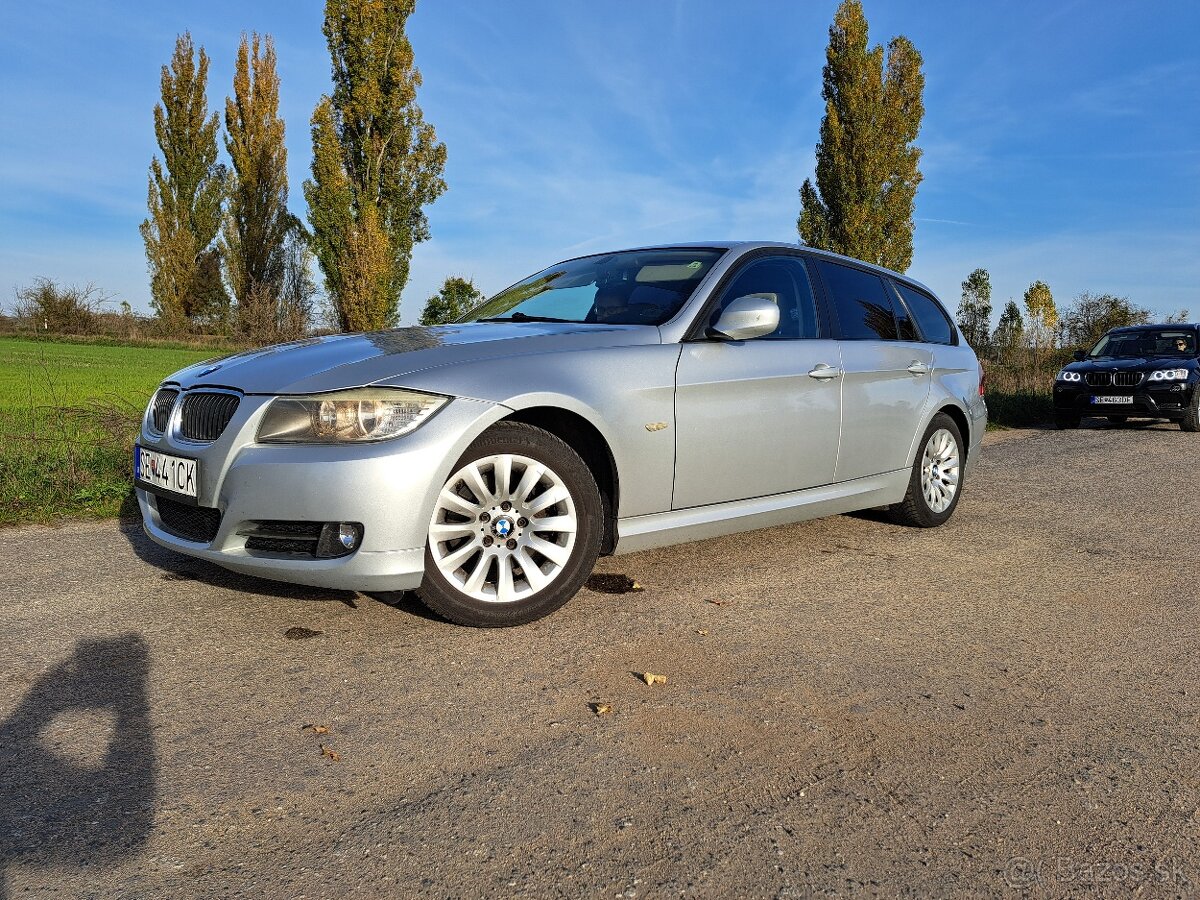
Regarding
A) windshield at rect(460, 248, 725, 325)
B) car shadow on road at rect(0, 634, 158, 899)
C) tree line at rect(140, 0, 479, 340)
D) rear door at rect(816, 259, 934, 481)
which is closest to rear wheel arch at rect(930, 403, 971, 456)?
rear door at rect(816, 259, 934, 481)

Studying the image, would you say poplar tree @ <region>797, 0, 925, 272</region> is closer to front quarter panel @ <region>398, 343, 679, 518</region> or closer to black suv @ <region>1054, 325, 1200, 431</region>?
black suv @ <region>1054, 325, 1200, 431</region>

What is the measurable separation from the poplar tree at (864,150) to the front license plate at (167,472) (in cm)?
2340

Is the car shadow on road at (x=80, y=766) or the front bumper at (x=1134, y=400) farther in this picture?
the front bumper at (x=1134, y=400)

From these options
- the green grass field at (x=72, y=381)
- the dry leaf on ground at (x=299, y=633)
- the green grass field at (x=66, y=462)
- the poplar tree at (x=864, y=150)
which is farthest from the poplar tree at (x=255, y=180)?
the dry leaf on ground at (x=299, y=633)

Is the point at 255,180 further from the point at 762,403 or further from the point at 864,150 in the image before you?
the point at 762,403

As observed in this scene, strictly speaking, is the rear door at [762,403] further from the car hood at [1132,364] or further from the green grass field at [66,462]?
the car hood at [1132,364]

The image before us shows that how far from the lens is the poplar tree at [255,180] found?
3697 centimetres

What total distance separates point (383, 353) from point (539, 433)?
66 centimetres

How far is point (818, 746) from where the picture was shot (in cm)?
248

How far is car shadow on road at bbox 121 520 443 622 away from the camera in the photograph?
3.66m

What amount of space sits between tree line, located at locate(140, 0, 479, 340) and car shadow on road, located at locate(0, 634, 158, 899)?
15813mm

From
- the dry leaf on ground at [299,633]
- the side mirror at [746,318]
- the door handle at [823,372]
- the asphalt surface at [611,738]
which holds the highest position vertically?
the side mirror at [746,318]

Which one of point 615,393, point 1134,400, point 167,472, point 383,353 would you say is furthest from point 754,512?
point 1134,400

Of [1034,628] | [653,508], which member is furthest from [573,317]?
[1034,628]
